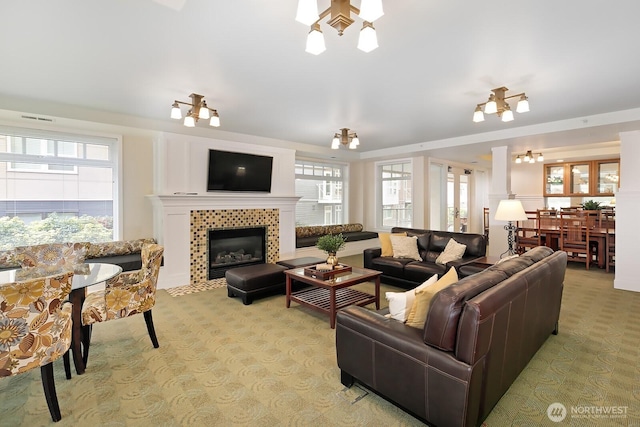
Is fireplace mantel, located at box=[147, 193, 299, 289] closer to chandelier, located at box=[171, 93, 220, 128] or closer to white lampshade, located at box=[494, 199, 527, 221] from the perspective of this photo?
chandelier, located at box=[171, 93, 220, 128]

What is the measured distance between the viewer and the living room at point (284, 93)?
223cm

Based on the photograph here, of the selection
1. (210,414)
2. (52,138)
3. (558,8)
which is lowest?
(210,414)

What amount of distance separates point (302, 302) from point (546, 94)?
3.76 meters

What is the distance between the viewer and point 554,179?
839cm

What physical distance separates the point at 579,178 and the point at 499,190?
391 cm

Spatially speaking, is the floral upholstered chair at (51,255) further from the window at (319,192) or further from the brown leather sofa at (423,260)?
the window at (319,192)

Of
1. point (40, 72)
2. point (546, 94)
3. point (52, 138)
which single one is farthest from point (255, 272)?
point (546, 94)

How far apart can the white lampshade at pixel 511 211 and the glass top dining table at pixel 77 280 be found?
15.8 feet

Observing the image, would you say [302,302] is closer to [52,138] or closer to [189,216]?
[189,216]

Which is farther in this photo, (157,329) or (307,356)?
(157,329)

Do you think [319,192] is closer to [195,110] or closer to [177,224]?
[177,224]

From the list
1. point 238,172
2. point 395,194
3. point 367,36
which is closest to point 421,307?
point 367,36

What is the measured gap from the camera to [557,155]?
782cm

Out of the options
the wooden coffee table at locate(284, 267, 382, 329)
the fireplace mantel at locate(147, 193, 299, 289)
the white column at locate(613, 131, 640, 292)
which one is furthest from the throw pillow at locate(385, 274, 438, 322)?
the white column at locate(613, 131, 640, 292)
